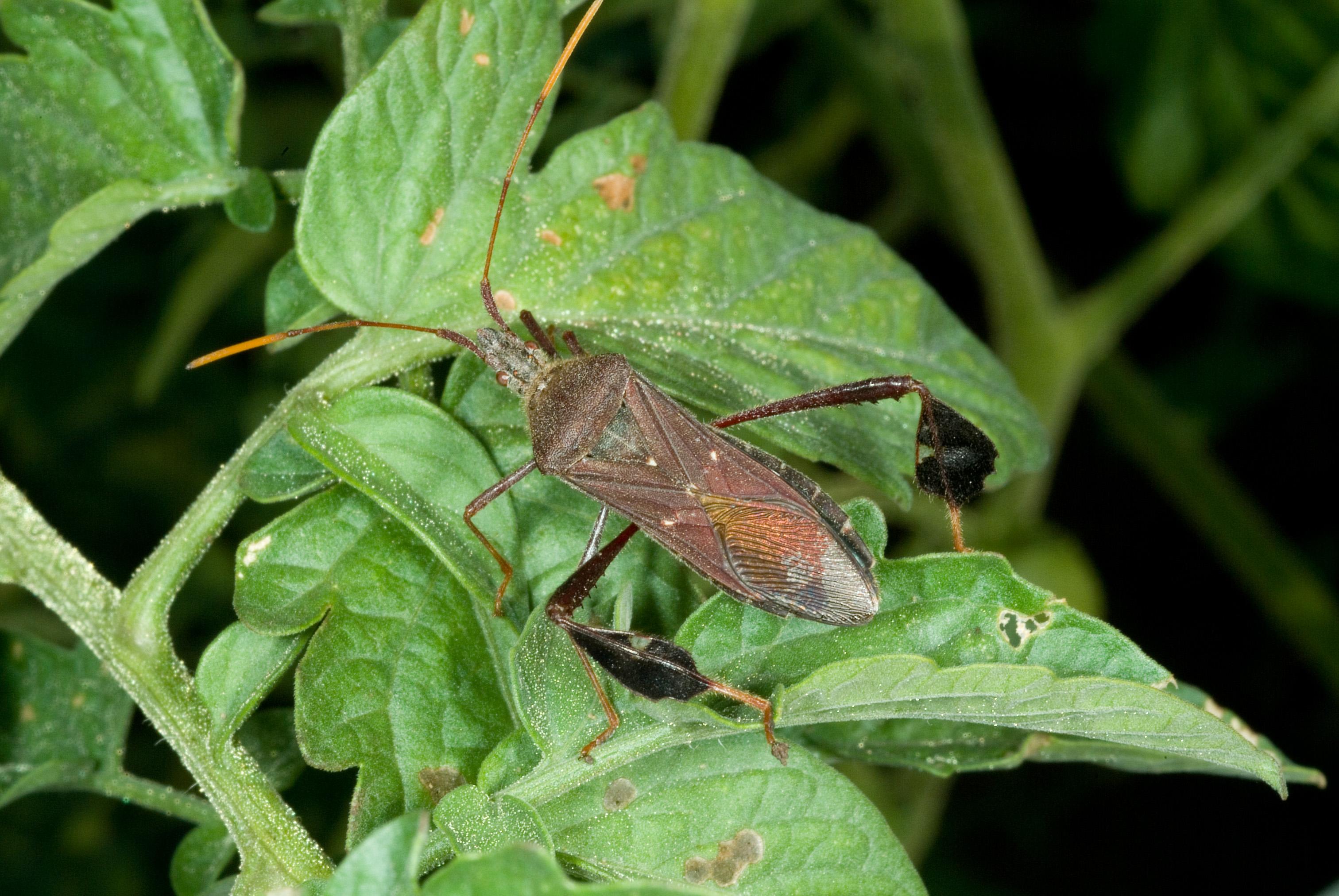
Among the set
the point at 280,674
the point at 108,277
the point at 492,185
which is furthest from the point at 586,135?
the point at 108,277

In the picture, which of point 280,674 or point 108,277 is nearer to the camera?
point 280,674

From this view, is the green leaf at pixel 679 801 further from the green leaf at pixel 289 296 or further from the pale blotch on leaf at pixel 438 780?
the green leaf at pixel 289 296

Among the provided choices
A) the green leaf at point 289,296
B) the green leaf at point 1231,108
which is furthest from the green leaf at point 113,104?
the green leaf at point 1231,108

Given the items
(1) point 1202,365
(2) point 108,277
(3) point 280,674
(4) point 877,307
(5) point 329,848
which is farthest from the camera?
(1) point 1202,365

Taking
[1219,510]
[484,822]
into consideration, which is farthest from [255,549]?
[1219,510]

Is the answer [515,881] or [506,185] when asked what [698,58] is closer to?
[506,185]

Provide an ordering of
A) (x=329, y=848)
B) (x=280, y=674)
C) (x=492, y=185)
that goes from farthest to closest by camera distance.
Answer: (x=329, y=848) → (x=492, y=185) → (x=280, y=674)

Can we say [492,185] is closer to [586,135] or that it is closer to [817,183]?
[586,135]
